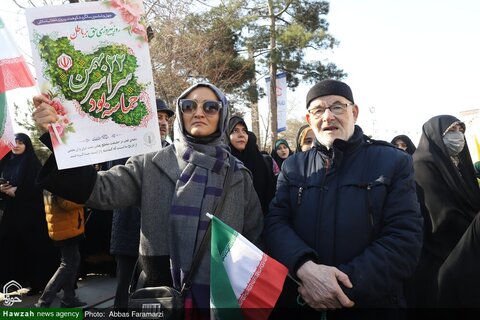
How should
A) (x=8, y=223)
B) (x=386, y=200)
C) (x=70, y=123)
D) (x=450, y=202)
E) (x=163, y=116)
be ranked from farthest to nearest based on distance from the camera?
(x=8, y=223), (x=163, y=116), (x=450, y=202), (x=386, y=200), (x=70, y=123)

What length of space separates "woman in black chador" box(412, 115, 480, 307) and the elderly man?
1418 mm

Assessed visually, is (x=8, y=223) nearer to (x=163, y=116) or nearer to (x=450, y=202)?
(x=163, y=116)

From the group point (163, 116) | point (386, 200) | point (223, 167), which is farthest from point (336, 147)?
point (163, 116)

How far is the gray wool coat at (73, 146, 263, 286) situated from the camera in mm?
1921

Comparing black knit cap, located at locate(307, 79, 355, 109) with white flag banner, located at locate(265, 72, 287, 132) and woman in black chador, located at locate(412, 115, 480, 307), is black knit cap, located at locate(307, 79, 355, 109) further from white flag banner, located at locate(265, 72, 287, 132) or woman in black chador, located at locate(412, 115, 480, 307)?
white flag banner, located at locate(265, 72, 287, 132)

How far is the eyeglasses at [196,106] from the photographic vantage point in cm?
205

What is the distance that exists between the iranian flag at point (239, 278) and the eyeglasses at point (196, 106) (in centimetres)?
55

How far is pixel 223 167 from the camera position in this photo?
205 centimetres

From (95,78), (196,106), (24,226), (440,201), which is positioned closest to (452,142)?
(440,201)

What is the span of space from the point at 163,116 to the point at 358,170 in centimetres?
255

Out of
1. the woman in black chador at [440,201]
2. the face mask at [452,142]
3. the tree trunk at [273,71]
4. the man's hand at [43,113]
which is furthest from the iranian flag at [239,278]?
the tree trunk at [273,71]

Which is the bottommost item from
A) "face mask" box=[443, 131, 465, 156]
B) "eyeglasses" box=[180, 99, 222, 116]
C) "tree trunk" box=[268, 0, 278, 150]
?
"face mask" box=[443, 131, 465, 156]

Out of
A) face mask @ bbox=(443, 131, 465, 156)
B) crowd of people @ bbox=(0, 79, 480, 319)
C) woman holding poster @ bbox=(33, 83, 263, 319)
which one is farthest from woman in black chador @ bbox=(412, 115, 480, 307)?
woman holding poster @ bbox=(33, 83, 263, 319)

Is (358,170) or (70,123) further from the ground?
(70,123)
